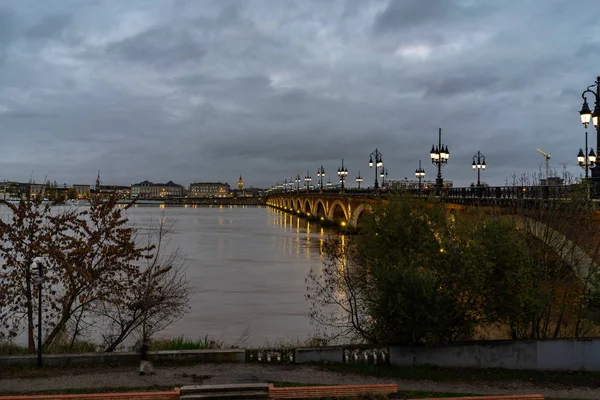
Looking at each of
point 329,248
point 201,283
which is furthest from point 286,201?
point 329,248

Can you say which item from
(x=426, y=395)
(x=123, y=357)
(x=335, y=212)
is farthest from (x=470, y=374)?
(x=335, y=212)

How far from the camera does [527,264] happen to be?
1566cm

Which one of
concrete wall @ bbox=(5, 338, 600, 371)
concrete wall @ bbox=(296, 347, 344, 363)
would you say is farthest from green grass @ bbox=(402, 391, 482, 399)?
concrete wall @ bbox=(296, 347, 344, 363)

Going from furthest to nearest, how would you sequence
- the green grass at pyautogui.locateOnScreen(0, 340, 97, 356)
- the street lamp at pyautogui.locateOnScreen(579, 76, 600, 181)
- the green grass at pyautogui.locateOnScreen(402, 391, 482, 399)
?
the street lamp at pyautogui.locateOnScreen(579, 76, 600, 181) < the green grass at pyautogui.locateOnScreen(0, 340, 97, 356) < the green grass at pyautogui.locateOnScreen(402, 391, 482, 399)

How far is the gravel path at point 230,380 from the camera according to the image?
12.5 meters

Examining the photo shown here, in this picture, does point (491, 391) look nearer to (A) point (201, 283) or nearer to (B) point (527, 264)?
(B) point (527, 264)

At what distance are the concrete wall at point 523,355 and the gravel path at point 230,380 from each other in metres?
1.50

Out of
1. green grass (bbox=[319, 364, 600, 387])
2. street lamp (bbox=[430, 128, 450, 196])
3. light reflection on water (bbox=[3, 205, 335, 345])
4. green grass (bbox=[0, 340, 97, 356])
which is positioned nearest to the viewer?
green grass (bbox=[319, 364, 600, 387])

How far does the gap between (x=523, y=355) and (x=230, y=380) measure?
858 cm

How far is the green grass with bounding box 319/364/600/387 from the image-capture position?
13.8 meters

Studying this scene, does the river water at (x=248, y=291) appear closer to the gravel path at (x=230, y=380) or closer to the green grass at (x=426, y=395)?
the gravel path at (x=230, y=380)

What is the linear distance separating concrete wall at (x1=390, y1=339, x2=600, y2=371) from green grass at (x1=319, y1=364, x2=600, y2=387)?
0.91 ft

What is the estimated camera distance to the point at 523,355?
1526 centimetres

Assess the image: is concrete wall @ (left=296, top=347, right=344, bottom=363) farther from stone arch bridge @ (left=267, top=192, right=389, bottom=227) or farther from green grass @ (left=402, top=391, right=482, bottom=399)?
stone arch bridge @ (left=267, top=192, right=389, bottom=227)
